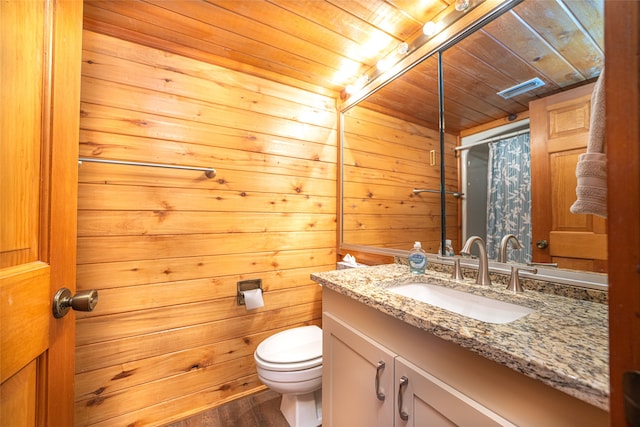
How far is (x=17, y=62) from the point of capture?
0.52 m

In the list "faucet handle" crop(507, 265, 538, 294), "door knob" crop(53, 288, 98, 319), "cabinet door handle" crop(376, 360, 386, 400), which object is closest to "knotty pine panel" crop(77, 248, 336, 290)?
"door knob" crop(53, 288, 98, 319)

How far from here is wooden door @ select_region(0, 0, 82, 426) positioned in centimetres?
49

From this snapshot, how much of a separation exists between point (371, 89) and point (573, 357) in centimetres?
171

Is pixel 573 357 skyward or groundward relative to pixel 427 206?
groundward

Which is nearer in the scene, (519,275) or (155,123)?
(519,275)

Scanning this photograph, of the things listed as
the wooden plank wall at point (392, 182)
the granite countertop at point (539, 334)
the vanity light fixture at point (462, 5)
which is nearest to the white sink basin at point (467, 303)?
the granite countertop at point (539, 334)

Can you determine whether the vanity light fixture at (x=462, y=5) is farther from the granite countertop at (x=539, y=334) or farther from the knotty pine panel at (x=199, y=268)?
the knotty pine panel at (x=199, y=268)

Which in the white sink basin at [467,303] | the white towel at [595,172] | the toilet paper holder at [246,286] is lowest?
the toilet paper holder at [246,286]

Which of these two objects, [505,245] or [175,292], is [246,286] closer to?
[175,292]

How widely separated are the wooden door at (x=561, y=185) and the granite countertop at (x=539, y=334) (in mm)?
168

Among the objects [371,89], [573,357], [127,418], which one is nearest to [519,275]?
[573,357]

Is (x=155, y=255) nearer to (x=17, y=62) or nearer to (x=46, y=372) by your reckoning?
(x=46, y=372)

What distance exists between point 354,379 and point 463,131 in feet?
4.22

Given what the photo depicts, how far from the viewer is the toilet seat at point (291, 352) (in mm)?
1235
